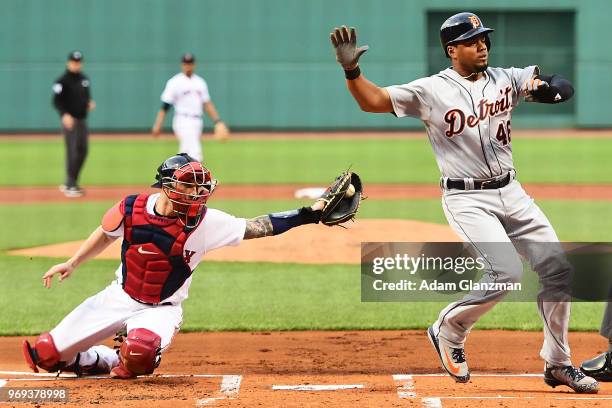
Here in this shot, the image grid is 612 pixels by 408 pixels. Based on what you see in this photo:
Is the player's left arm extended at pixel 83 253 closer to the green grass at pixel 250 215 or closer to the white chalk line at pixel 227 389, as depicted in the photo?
the white chalk line at pixel 227 389

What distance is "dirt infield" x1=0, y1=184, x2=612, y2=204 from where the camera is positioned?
18.9m

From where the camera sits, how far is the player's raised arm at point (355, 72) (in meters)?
6.12

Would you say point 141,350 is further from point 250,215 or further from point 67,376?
point 250,215

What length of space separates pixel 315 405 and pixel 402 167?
19.8 m

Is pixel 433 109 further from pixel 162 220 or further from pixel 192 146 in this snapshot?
pixel 192 146

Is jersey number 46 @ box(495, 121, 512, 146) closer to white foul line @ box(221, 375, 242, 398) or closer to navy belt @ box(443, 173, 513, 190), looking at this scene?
navy belt @ box(443, 173, 513, 190)

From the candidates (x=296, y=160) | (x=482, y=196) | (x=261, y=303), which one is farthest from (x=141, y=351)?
(x=296, y=160)

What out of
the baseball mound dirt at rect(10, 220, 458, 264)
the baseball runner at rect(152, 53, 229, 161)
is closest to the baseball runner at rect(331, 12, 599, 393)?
the baseball mound dirt at rect(10, 220, 458, 264)

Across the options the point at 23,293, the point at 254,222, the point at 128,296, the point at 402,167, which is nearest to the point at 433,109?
the point at 254,222

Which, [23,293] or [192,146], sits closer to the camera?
[23,293]

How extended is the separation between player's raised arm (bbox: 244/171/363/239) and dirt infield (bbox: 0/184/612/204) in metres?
11.8

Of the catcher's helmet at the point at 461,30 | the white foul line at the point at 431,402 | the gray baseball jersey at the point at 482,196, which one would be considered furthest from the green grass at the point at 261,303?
the catcher's helmet at the point at 461,30

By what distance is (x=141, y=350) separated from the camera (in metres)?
6.48

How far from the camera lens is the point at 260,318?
934 cm
